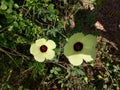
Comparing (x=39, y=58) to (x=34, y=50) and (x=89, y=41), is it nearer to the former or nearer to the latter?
(x=34, y=50)

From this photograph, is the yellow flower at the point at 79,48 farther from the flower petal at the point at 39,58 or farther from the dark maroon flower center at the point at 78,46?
the flower petal at the point at 39,58

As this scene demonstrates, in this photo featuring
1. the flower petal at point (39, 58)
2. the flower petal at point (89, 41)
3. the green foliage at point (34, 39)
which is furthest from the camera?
the green foliage at point (34, 39)

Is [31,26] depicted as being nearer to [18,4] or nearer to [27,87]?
[18,4]

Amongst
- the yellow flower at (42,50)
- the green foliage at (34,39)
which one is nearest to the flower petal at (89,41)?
the yellow flower at (42,50)

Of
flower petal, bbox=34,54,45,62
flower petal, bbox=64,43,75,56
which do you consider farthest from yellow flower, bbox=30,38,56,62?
flower petal, bbox=64,43,75,56

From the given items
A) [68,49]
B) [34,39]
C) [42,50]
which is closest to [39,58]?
[42,50]

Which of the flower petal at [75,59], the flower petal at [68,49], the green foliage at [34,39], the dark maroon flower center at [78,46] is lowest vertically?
the flower petal at [75,59]

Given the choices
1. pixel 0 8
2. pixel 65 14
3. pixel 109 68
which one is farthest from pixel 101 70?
pixel 0 8
